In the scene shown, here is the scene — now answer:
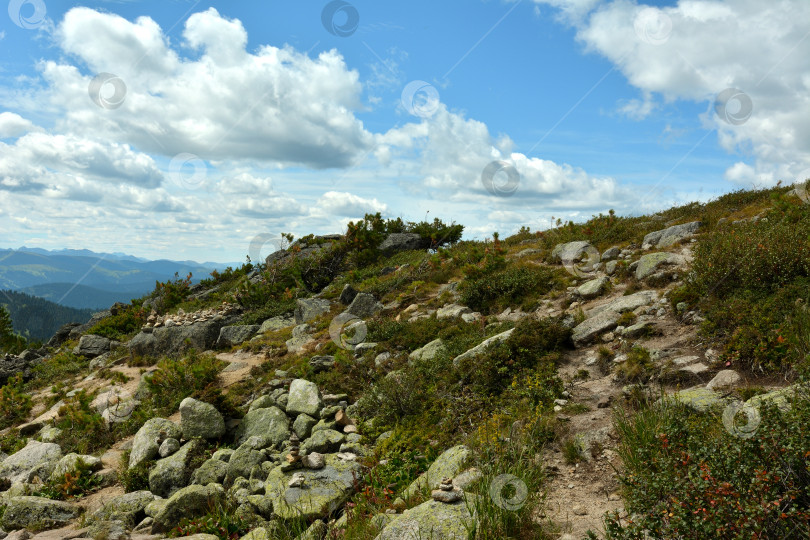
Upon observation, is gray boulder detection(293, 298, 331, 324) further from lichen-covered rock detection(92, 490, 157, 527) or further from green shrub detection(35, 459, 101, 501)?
lichen-covered rock detection(92, 490, 157, 527)

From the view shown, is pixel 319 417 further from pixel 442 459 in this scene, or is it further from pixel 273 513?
pixel 442 459

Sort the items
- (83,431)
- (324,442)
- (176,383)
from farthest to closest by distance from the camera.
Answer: (176,383) < (83,431) < (324,442)

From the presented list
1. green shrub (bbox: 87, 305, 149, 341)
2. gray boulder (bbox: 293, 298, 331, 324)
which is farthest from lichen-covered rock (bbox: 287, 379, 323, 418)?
green shrub (bbox: 87, 305, 149, 341)

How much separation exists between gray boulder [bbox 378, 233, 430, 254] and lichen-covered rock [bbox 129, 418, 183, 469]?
18.9 meters

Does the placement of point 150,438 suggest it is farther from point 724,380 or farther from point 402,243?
point 402,243

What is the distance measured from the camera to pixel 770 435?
4.00 m

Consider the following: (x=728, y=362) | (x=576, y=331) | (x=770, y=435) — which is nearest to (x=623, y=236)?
(x=576, y=331)

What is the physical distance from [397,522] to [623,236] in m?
16.7

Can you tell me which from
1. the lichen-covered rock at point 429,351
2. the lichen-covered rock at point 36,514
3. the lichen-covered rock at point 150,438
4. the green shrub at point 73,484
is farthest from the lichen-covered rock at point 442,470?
the green shrub at point 73,484

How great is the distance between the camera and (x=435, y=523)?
4.78 metres

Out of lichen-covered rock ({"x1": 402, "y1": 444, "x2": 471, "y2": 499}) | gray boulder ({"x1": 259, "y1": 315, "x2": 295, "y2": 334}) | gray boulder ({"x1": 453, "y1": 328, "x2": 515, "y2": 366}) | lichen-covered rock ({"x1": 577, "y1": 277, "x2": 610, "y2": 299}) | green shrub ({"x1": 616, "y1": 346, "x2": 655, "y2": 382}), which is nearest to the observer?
lichen-covered rock ({"x1": 402, "y1": 444, "x2": 471, "y2": 499})

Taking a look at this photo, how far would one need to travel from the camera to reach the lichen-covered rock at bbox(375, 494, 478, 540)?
15.1 feet

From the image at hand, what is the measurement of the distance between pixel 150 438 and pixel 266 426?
8.37 feet

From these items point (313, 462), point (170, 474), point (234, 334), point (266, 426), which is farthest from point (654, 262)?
point (234, 334)
